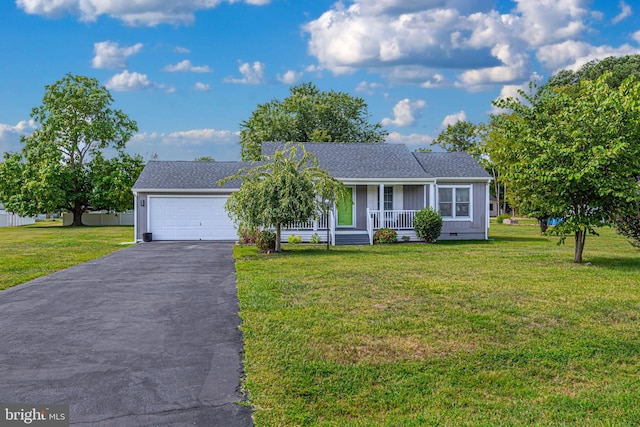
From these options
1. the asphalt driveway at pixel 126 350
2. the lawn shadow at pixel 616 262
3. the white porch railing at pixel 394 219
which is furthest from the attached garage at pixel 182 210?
the lawn shadow at pixel 616 262

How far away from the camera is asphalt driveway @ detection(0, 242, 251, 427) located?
3.96m

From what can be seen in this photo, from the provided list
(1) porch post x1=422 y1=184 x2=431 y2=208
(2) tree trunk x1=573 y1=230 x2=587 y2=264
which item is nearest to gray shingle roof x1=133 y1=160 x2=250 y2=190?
(1) porch post x1=422 y1=184 x2=431 y2=208

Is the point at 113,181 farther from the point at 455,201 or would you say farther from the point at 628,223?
the point at 628,223

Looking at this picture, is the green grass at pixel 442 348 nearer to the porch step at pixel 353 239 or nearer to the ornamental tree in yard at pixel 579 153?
the ornamental tree in yard at pixel 579 153

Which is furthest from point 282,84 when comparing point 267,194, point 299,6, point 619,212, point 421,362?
point 421,362

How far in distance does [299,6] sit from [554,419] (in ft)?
58.3

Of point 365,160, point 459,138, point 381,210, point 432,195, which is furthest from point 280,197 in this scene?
point 459,138

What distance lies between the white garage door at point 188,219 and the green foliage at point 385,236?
243 inches

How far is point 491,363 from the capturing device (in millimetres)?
4945

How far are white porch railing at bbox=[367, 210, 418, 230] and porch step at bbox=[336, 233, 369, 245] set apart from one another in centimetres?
62

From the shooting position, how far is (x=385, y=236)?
18.9m

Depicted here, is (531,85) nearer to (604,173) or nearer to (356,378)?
(604,173)

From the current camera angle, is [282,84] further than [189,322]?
Yes

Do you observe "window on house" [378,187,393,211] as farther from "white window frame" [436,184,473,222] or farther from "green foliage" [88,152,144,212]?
"green foliage" [88,152,144,212]
